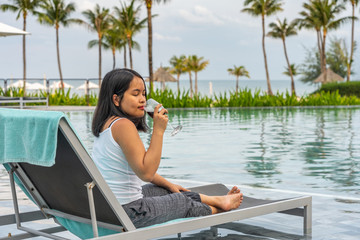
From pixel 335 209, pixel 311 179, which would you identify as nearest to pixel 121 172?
pixel 335 209

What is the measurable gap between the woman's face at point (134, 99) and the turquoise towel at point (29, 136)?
1.82 feet

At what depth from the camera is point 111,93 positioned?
3037mm

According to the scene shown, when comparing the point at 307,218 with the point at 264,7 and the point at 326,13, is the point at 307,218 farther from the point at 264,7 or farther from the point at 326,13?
the point at 264,7

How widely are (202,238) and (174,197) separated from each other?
26.1 inches

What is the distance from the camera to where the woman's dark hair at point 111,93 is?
9.91 feet

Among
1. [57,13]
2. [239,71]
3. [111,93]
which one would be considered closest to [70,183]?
[111,93]

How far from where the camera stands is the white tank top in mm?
2951

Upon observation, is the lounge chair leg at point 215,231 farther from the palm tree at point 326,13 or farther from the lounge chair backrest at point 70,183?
→ the palm tree at point 326,13

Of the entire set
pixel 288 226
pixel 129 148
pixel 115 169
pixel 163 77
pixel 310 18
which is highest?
pixel 310 18

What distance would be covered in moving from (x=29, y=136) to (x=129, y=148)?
49 cm

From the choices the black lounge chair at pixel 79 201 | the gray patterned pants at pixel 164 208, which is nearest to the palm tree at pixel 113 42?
the black lounge chair at pixel 79 201

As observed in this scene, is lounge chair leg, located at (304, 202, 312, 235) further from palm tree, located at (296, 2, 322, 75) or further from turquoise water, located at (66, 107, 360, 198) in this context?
palm tree, located at (296, 2, 322, 75)

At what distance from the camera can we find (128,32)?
204 ft

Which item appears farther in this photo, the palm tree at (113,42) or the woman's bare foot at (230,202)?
the palm tree at (113,42)
